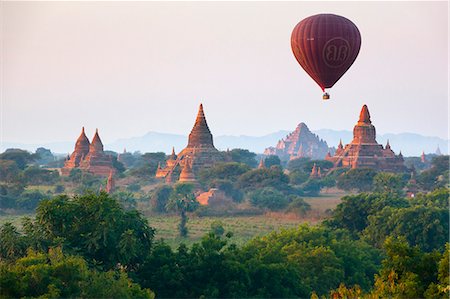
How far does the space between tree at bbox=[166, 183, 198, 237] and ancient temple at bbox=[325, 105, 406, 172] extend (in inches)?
1184

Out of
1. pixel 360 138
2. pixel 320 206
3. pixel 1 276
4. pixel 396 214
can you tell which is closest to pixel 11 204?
pixel 320 206

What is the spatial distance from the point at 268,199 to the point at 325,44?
31.9m

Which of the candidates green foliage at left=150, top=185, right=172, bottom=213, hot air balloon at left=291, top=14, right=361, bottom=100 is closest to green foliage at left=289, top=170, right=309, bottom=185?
green foliage at left=150, top=185, right=172, bottom=213

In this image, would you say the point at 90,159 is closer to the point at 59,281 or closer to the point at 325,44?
the point at 325,44

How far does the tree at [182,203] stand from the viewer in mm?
53375

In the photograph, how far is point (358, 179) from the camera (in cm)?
8400

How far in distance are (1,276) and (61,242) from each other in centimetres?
491

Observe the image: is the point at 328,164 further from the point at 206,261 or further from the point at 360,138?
the point at 206,261

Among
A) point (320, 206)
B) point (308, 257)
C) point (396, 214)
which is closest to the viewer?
point (308, 257)

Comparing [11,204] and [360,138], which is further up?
[360,138]

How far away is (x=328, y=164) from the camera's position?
3964 inches

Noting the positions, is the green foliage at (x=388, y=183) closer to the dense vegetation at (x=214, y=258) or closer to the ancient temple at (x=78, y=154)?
the dense vegetation at (x=214, y=258)

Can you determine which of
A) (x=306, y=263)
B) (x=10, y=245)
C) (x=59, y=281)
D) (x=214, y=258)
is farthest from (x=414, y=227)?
(x=59, y=281)

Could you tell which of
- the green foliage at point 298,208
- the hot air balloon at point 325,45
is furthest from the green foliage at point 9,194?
the hot air balloon at point 325,45
